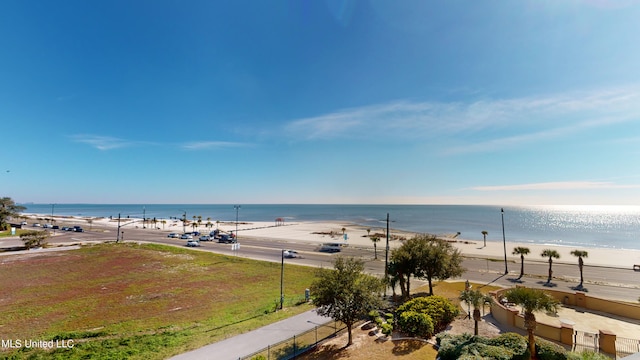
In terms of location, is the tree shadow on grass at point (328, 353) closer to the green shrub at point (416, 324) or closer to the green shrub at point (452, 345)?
the green shrub at point (416, 324)

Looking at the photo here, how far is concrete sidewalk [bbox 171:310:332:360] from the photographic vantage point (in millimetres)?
15945

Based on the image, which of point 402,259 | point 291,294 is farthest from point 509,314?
point 291,294

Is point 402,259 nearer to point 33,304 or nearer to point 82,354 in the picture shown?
point 82,354

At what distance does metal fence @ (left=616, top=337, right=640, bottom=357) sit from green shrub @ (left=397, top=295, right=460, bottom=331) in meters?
8.40

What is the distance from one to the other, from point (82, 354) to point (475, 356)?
21488 millimetres

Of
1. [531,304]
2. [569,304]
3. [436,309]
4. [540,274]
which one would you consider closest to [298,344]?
[436,309]

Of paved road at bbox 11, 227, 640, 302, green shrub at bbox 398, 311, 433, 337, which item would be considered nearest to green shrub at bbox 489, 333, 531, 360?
green shrub at bbox 398, 311, 433, 337

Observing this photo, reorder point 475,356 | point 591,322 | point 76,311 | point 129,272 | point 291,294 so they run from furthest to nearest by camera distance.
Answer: point 129,272
point 291,294
point 76,311
point 591,322
point 475,356

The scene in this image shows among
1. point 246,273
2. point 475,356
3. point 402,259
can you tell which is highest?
point 402,259

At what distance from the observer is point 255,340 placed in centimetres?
1792

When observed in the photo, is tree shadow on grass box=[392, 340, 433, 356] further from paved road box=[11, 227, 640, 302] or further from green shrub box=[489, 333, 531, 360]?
paved road box=[11, 227, 640, 302]

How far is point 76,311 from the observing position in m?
23.2

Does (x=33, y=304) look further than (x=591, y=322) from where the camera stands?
Yes

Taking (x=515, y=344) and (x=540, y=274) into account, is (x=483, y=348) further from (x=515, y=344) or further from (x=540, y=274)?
(x=540, y=274)
